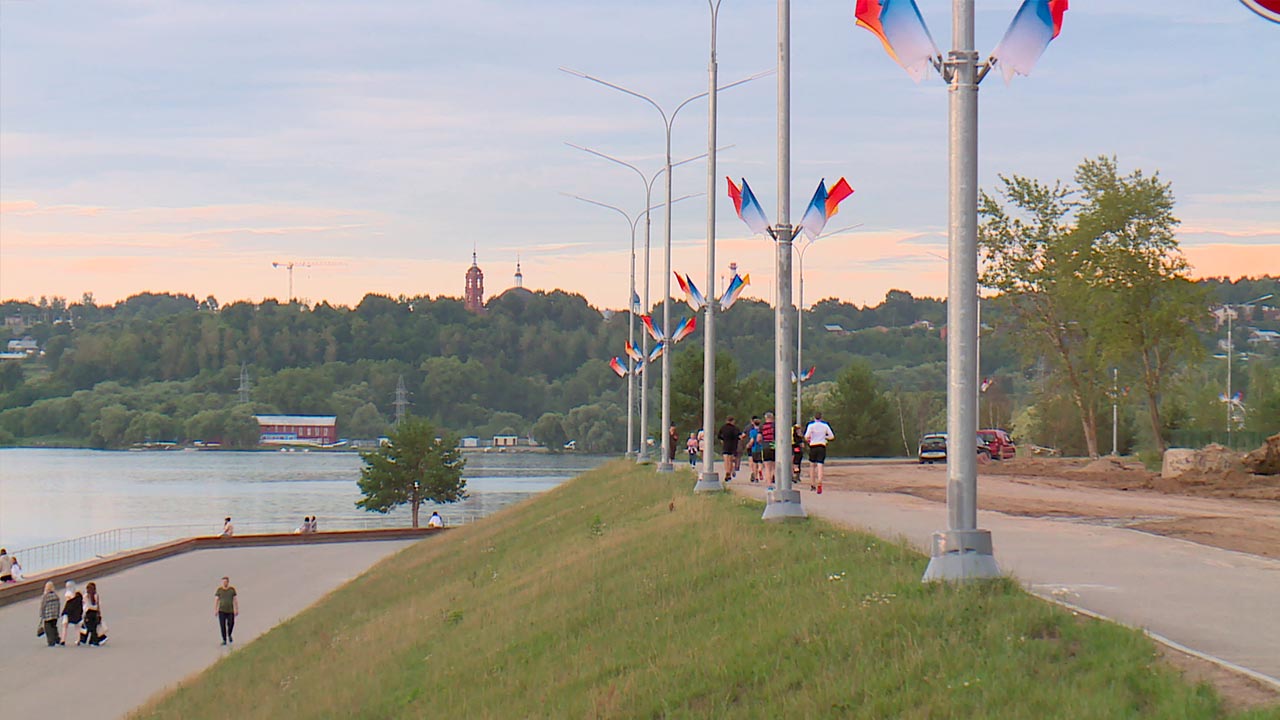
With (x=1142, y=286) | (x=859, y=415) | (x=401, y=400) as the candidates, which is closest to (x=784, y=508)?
(x=1142, y=286)

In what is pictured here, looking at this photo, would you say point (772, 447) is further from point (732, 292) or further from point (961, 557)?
point (961, 557)

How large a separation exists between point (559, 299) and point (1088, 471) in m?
157

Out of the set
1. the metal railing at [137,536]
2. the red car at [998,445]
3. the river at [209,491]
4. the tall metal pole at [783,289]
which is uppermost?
the tall metal pole at [783,289]

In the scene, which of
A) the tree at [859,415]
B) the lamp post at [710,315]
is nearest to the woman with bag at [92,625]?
the lamp post at [710,315]

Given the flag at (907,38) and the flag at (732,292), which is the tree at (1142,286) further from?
the flag at (907,38)

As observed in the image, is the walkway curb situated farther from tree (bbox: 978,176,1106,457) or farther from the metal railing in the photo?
tree (bbox: 978,176,1106,457)

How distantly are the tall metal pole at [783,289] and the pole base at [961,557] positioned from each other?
24.4 feet

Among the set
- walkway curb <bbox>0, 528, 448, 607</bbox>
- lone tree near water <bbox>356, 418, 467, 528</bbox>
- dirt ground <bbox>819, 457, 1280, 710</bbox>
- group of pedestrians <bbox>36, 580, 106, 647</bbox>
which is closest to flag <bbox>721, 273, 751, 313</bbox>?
dirt ground <bbox>819, 457, 1280, 710</bbox>

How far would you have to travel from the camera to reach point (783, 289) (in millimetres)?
20828

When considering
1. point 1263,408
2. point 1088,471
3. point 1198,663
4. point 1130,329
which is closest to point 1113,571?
point 1198,663

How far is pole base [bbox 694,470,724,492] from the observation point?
28.2 meters

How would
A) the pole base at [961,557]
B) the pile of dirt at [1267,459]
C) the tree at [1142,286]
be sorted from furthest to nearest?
the tree at [1142,286]
the pile of dirt at [1267,459]
the pole base at [961,557]

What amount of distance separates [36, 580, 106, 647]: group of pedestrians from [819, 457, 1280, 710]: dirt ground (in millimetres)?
17449

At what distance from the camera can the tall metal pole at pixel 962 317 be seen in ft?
38.9
